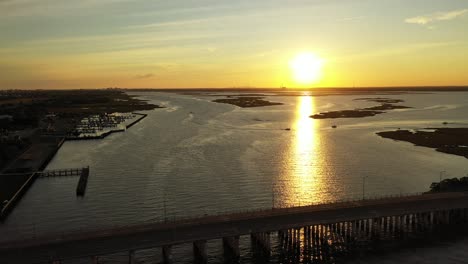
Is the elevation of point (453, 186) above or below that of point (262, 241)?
above

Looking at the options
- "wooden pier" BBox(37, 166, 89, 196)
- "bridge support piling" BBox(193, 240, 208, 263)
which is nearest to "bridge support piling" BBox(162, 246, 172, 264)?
"bridge support piling" BBox(193, 240, 208, 263)

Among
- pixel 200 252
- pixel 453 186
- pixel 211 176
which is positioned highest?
pixel 453 186

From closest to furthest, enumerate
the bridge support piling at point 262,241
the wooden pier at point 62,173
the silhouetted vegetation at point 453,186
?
the bridge support piling at point 262,241, the silhouetted vegetation at point 453,186, the wooden pier at point 62,173

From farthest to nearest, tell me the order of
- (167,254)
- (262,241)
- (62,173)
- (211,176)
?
(62,173) < (211,176) < (262,241) < (167,254)

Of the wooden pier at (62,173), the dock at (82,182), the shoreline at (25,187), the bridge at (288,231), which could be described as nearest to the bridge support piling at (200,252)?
the bridge at (288,231)

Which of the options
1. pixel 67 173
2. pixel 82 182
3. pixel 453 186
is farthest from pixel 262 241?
pixel 67 173

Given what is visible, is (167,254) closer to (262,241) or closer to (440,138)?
(262,241)

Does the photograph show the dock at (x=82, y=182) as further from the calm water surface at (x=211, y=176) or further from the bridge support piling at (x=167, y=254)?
the bridge support piling at (x=167, y=254)

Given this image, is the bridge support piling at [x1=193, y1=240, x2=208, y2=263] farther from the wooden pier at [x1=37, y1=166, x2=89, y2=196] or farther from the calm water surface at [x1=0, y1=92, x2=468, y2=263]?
the wooden pier at [x1=37, y1=166, x2=89, y2=196]
